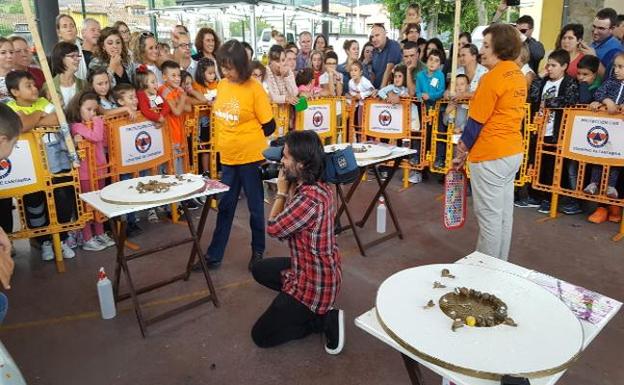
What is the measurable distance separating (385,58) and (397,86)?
0.84m

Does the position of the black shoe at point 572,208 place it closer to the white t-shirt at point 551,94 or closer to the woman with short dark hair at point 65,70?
the white t-shirt at point 551,94

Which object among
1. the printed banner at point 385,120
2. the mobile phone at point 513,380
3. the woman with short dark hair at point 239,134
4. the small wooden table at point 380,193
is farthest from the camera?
the printed banner at point 385,120

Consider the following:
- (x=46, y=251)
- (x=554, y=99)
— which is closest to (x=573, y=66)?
(x=554, y=99)

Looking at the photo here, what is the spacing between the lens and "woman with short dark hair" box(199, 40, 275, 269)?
3740mm

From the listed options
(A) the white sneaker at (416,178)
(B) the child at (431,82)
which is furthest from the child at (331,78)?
(A) the white sneaker at (416,178)

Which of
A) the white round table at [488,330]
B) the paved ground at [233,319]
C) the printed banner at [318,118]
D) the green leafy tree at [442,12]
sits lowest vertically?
the paved ground at [233,319]

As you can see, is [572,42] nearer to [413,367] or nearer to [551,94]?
[551,94]

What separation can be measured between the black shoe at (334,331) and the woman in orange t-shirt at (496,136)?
1.37 meters

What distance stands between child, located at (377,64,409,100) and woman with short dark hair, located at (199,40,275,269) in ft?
9.35

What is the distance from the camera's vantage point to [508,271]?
249 cm

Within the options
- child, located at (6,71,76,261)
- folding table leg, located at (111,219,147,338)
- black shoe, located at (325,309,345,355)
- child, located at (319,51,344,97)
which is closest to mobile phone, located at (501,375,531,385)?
black shoe, located at (325,309,345,355)

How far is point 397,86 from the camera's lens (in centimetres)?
655

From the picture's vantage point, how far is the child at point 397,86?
6469 mm

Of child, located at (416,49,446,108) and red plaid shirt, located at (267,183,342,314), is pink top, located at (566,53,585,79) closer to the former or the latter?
child, located at (416,49,446,108)
